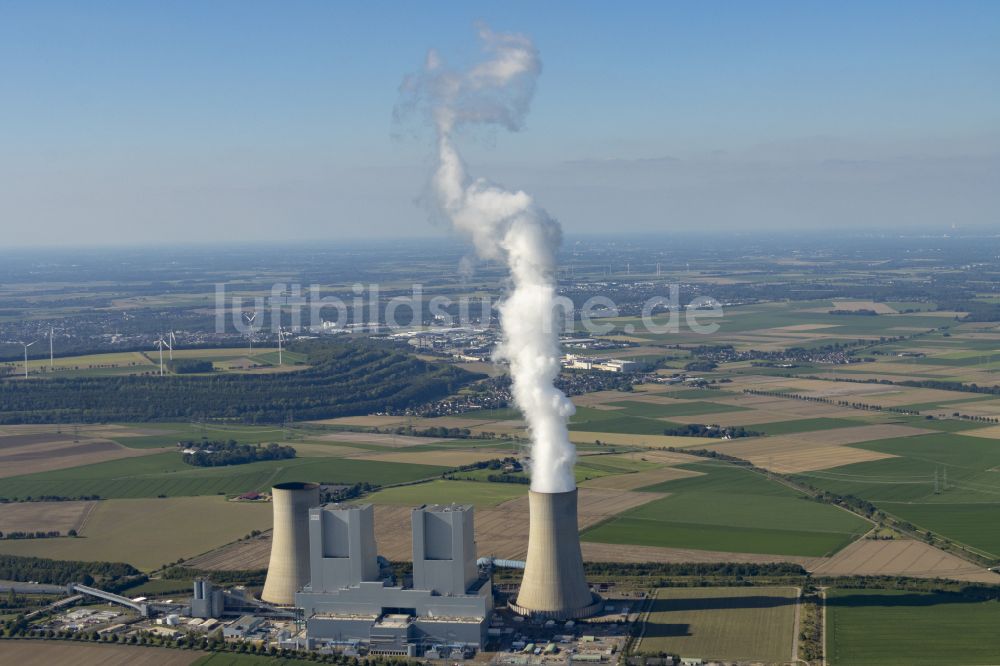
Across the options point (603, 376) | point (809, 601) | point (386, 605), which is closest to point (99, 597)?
point (386, 605)

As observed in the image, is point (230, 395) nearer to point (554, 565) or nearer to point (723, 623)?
point (554, 565)

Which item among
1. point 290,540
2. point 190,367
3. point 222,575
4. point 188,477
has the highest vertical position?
point 190,367

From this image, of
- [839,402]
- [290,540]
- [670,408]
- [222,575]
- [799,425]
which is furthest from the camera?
[839,402]

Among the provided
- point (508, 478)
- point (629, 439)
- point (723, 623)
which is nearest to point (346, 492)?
point (508, 478)

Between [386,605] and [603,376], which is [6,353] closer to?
[603,376]

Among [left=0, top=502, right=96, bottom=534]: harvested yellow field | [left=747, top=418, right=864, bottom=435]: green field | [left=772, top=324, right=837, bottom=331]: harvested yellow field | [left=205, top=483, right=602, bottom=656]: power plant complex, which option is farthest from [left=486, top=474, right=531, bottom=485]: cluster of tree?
[left=772, top=324, right=837, bottom=331]: harvested yellow field
